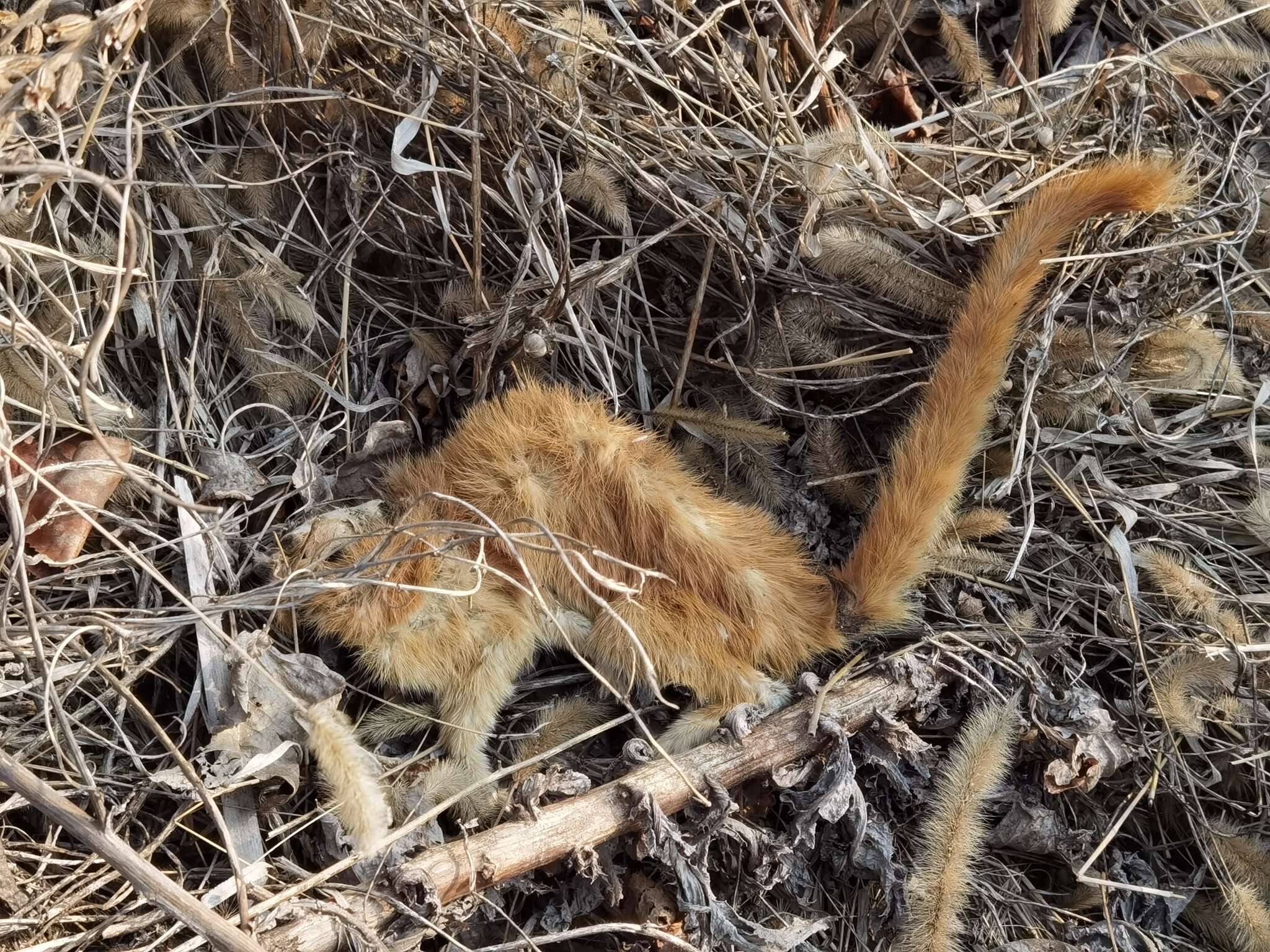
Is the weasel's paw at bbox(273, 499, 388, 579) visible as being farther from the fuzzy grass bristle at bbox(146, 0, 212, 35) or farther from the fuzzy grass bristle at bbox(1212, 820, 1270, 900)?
the fuzzy grass bristle at bbox(1212, 820, 1270, 900)

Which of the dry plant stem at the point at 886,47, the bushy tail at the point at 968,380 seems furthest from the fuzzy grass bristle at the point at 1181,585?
the dry plant stem at the point at 886,47

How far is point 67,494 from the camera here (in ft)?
7.10

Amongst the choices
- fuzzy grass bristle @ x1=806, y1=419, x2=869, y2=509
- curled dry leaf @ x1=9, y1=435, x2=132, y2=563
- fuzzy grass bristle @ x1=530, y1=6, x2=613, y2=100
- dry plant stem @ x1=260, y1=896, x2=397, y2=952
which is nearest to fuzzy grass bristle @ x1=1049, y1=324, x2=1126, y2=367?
fuzzy grass bristle @ x1=806, y1=419, x2=869, y2=509

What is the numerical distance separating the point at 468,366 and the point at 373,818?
1.30 meters

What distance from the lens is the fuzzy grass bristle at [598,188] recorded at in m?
2.47

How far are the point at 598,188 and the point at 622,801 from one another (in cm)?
146

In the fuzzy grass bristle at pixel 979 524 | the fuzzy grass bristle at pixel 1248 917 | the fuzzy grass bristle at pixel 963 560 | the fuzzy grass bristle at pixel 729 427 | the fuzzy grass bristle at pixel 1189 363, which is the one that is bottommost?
the fuzzy grass bristle at pixel 1248 917

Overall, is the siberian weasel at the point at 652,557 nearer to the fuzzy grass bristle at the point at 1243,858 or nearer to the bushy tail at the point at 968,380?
the bushy tail at the point at 968,380

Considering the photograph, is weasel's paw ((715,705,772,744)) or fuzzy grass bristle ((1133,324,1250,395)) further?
fuzzy grass bristle ((1133,324,1250,395))

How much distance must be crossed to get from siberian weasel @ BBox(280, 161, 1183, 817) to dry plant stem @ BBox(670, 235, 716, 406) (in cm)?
28

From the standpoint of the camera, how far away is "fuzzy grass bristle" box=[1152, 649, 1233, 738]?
2.26 m

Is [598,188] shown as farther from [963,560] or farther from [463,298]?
[963,560]

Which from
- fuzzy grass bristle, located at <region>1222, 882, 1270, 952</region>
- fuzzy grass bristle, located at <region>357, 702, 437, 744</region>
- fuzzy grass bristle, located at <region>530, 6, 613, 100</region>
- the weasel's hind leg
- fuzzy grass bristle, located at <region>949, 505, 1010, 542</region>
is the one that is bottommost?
fuzzy grass bristle, located at <region>1222, 882, 1270, 952</region>

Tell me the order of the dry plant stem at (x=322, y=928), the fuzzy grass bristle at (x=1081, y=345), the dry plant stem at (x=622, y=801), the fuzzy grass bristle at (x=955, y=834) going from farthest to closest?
the fuzzy grass bristle at (x=1081, y=345) < the fuzzy grass bristle at (x=955, y=834) < the dry plant stem at (x=622, y=801) < the dry plant stem at (x=322, y=928)
